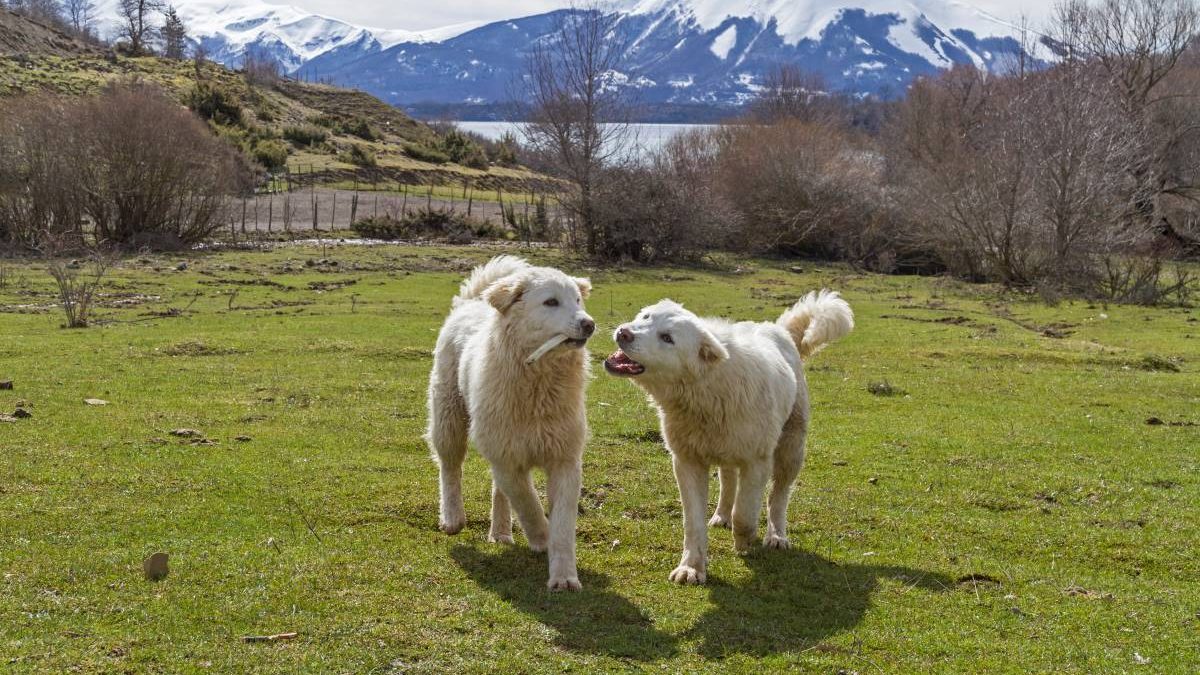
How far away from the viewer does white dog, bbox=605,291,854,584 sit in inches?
308

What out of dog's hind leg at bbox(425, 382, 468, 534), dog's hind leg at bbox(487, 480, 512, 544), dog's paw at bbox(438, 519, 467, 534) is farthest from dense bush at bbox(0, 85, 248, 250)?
dog's hind leg at bbox(487, 480, 512, 544)

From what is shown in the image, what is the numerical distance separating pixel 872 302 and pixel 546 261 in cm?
1506

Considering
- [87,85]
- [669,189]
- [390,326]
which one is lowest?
[390,326]

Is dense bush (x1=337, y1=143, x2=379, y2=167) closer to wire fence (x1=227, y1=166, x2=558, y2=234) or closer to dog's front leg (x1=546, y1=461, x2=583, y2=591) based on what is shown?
wire fence (x1=227, y1=166, x2=558, y2=234)

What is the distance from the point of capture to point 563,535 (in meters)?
7.48

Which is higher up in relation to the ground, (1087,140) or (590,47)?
(590,47)

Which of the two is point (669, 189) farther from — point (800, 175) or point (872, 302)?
point (872, 302)

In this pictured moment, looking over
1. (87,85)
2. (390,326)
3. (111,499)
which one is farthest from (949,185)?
(87,85)

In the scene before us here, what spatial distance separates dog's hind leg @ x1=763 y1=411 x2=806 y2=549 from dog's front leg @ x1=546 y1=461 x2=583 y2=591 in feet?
6.20

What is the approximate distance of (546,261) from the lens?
43312 mm

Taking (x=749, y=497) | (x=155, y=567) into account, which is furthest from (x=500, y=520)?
(x=155, y=567)

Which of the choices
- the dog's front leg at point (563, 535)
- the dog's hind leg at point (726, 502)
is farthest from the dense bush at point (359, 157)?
the dog's front leg at point (563, 535)

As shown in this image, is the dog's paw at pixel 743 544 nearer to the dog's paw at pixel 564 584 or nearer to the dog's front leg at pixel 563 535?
the dog's front leg at pixel 563 535

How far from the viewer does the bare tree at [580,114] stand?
151ft
